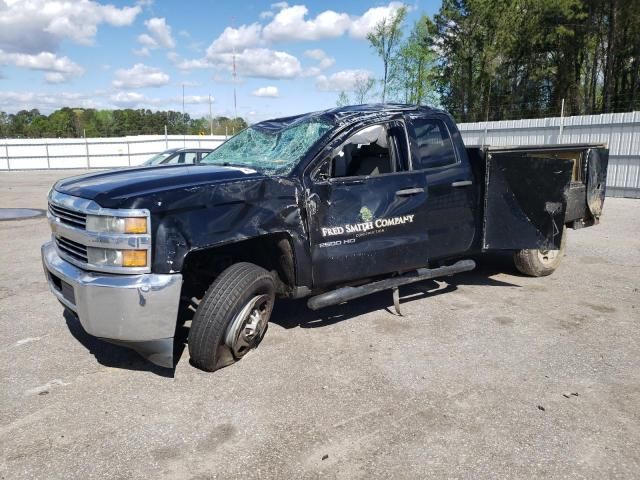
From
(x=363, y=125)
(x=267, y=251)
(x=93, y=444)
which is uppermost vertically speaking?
(x=363, y=125)

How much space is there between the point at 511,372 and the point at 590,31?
34.7 metres

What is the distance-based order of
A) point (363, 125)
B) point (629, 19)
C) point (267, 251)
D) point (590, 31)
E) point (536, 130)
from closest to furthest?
point (267, 251) < point (363, 125) < point (536, 130) < point (629, 19) < point (590, 31)

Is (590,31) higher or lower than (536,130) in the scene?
higher

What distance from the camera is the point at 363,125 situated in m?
4.19

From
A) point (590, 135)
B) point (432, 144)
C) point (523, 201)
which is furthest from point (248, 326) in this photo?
point (590, 135)

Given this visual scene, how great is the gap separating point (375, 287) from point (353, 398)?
1.18 meters

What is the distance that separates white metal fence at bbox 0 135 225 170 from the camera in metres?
32.3

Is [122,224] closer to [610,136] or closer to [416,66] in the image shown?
[610,136]

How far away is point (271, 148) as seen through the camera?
4328 mm

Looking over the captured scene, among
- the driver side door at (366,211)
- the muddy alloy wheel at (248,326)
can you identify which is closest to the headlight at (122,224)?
the muddy alloy wheel at (248,326)

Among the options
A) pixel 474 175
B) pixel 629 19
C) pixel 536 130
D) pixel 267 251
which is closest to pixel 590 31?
pixel 629 19

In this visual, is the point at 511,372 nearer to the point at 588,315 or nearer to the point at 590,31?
the point at 588,315

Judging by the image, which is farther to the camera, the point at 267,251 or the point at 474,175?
the point at 474,175

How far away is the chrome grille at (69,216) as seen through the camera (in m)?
3.20
